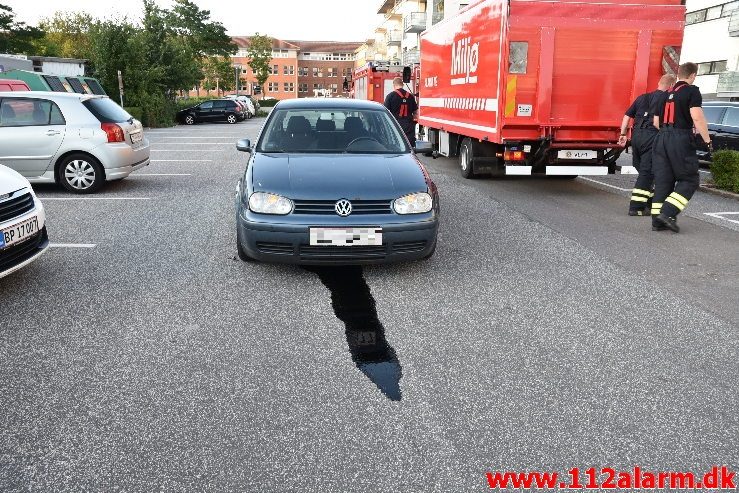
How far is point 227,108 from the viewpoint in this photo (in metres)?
37.2

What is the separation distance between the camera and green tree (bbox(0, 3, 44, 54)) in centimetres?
5128

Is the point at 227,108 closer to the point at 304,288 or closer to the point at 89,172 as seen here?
the point at 89,172

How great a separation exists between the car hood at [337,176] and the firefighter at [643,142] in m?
4.10

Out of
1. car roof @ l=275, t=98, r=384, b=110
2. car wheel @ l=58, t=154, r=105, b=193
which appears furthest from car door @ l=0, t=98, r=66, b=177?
car roof @ l=275, t=98, r=384, b=110

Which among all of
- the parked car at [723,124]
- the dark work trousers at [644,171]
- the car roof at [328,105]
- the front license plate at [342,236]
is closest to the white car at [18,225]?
the front license plate at [342,236]

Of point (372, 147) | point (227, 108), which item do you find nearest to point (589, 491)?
point (372, 147)

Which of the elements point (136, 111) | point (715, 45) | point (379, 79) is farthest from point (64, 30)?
point (715, 45)

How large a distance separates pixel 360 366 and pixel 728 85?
32.1 m

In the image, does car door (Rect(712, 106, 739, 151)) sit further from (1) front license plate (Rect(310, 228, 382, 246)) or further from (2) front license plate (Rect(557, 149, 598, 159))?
(1) front license plate (Rect(310, 228, 382, 246))

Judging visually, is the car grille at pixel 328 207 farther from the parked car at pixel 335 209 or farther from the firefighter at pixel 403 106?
the firefighter at pixel 403 106

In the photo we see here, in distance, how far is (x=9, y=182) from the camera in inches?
186

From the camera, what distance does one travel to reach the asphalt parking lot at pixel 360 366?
2.63m

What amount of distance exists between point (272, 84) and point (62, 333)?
128582 mm

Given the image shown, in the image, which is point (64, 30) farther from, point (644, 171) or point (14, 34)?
point (644, 171)
